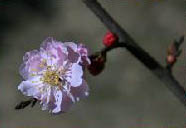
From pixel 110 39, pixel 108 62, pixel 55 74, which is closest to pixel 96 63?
pixel 110 39

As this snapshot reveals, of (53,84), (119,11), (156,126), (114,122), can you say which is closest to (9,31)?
(119,11)

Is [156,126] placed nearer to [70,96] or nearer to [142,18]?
[142,18]

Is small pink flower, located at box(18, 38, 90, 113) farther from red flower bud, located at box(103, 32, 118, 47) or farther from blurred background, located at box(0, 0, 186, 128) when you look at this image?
blurred background, located at box(0, 0, 186, 128)

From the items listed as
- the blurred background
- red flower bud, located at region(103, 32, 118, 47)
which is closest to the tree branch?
red flower bud, located at region(103, 32, 118, 47)

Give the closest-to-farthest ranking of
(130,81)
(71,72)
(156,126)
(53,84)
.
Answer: (71,72)
(53,84)
(156,126)
(130,81)

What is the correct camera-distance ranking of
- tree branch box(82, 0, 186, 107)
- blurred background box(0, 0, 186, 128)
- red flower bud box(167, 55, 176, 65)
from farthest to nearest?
blurred background box(0, 0, 186, 128)
red flower bud box(167, 55, 176, 65)
tree branch box(82, 0, 186, 107)

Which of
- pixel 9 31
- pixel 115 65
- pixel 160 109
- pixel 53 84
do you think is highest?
pixel 53 84

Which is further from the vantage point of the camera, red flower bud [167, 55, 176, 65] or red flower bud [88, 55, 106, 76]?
red flower bud [167, 55, 176, 65]
